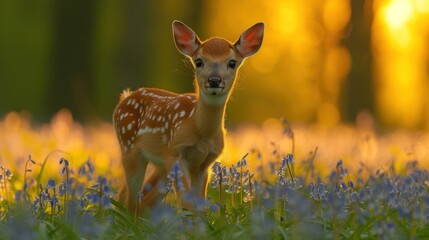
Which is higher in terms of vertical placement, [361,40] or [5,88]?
[361,40]

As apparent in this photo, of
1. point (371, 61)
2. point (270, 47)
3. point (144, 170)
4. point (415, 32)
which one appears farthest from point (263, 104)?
point (144, 170)

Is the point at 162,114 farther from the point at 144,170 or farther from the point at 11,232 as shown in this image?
the point at 11,232

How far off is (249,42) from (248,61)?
30.5 m

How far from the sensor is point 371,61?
76.2 ft

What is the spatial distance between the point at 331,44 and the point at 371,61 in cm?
209

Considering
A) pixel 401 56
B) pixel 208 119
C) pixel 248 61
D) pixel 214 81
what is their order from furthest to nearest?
1. pixel 401 56
2. pixel 248 61
3. pixel 208 119
4. pixel 214 81

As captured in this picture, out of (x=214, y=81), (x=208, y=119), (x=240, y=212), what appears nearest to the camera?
(x=240, y=212)

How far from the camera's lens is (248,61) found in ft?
124

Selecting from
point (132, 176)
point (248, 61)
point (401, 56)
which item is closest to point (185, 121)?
point (132, 176)

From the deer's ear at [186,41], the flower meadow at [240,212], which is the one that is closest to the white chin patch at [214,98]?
the deer's ear at [186,41]

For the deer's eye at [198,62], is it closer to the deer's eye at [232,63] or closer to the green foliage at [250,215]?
the deer's eye at [232,63]

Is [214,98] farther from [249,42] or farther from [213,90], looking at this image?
[249,42]

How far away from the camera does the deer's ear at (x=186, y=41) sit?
733cm

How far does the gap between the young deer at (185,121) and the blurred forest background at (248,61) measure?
34.8 ft
